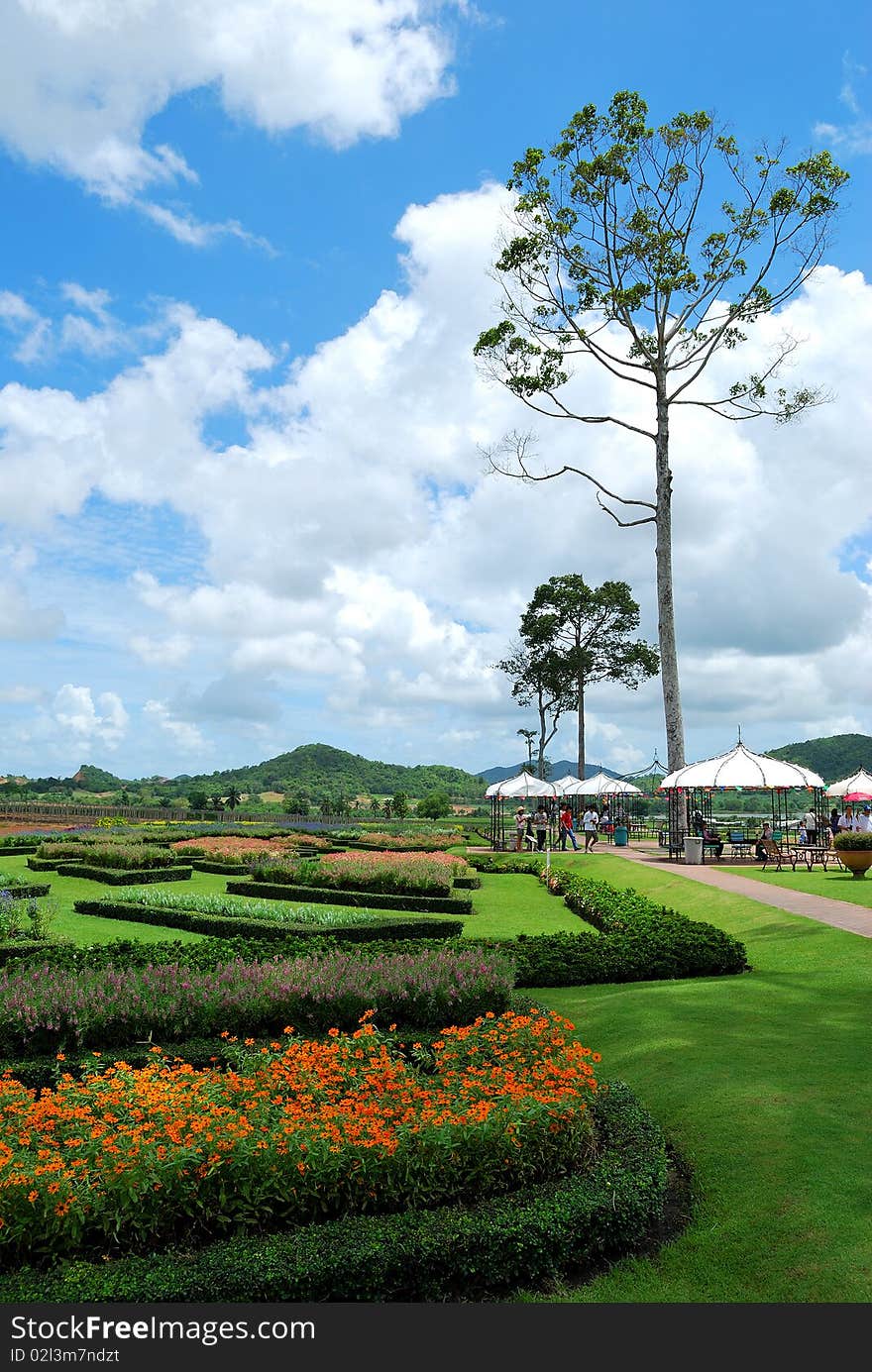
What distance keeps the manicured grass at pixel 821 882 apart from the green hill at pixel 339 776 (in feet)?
195

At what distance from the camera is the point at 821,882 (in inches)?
664

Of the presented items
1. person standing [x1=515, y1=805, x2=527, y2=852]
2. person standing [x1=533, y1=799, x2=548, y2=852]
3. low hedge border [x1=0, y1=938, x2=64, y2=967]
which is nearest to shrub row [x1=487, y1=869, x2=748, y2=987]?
low hedge border [x1=0, y1=938, x2=64, y2=967]

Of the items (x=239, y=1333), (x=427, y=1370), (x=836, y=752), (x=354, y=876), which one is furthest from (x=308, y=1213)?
(x=836, y=752)

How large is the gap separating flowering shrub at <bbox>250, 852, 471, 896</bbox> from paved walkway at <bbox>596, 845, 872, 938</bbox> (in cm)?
478

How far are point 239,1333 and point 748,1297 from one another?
2073mm

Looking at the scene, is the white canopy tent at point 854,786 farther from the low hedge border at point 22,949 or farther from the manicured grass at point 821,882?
the low hedge border at point 22,949

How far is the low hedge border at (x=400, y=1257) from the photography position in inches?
150

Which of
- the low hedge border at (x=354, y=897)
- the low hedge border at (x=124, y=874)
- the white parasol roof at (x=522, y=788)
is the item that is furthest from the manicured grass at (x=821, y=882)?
the low hedge border at (x=124, y=874)

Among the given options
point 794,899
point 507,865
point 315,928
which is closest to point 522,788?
point 507,865

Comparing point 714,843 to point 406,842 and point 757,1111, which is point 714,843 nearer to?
point 406,842

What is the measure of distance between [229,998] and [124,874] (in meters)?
13.2

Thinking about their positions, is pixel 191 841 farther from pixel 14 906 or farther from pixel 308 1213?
pixel 308 1213

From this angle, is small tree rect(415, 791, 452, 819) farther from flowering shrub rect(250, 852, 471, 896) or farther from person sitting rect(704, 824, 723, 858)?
flowering shrub rect(250, 852, 471, 896)

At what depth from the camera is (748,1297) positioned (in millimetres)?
3848
